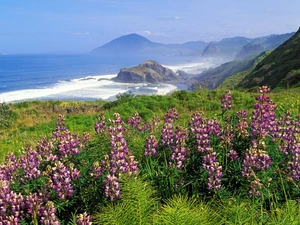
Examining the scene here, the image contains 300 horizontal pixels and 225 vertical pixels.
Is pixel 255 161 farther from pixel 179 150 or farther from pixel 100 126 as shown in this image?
pixel 100 126

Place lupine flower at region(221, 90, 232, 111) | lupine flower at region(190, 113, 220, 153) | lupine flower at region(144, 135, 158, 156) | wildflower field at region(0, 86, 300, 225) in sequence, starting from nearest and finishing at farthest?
wildflower field at region(0, 86, 300, 225) → lupine flower at region(190, 113, 220, 153) → lupine flower at region(144, 135, 158, 156) → lupine flower at region(221, 90, 232, 111)

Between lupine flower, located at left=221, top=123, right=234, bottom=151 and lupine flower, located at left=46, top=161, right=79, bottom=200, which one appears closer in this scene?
lupine flower, located at left=46, top=161, right=79, bottom=200

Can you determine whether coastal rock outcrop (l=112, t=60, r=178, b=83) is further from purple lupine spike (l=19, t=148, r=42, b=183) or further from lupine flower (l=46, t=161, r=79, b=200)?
lupine flower (l=46, t=161, r=79, b=200)

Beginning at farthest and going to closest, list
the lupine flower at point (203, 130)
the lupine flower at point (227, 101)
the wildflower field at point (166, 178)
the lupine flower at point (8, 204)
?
the lupine flower at point (227, 101), the lupine flower at point (203, 130), the wildflower field at point (166, 178), the lupine flower at point (8, 204)

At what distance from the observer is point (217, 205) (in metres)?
3.94

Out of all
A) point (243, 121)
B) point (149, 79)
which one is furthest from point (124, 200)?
point (149, 79)

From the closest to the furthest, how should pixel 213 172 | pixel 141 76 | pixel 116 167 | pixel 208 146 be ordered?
pixel 116 167 < pixel 213 172 < pixel 208 146 < pixel 141 76

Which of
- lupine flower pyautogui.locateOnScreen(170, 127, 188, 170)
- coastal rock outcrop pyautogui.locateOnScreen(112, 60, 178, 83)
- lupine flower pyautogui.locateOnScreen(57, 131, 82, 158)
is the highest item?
coastal rock outcrop pyautogui.locateOnScreen(112, 60, 178, 83)

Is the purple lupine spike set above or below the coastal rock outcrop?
below

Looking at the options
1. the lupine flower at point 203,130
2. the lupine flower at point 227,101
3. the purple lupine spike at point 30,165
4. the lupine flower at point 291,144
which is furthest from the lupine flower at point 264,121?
the purple lupine spike at point 30,165

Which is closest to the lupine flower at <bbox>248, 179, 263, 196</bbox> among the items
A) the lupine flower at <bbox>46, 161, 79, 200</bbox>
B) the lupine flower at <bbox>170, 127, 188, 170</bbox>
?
the lupine flower at <bbox>170, 127, 188, 170</bbox>

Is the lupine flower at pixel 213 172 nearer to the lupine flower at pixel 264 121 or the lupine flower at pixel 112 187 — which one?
the lupine flower at pixel 264 121

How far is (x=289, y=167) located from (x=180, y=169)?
1.30 metres

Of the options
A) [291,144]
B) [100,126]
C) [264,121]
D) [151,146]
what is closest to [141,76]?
[100,126]
